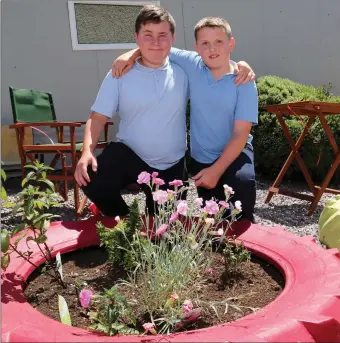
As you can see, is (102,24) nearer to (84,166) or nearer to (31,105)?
(31,105)

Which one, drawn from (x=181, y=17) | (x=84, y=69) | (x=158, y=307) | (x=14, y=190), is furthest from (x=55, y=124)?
(x=158, y=307)

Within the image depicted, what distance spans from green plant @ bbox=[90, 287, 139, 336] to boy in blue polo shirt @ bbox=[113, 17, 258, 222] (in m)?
1.07

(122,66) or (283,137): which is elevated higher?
(122,66)

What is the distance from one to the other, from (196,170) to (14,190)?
3029 mm

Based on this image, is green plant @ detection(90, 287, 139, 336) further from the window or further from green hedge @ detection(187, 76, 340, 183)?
the window

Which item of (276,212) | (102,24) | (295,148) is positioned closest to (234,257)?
(276,212)

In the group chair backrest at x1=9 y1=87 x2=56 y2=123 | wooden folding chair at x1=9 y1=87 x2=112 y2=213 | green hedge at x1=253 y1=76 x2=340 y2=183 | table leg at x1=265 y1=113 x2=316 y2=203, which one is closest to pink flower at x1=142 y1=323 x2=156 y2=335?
wooden folding chair at x1=9 y1=87 x2=112 y2=213

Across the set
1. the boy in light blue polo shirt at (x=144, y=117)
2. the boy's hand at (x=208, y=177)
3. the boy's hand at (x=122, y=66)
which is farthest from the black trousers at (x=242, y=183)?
the boy's hand at (x=122, y=66)

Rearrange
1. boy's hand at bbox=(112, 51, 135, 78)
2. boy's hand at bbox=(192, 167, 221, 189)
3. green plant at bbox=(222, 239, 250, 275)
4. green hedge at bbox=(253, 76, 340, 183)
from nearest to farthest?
1. green plant at bbox=(222, 239, 250, 275)
2. boy's hand at bbox=(192, 167, 221, 189)
3. boy's hand at bbox=(112, 51, 135, 78)
4. green hedge at bbox=(253, 76, 340, 183)

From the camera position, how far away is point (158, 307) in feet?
5.17

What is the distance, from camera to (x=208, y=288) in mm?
1780

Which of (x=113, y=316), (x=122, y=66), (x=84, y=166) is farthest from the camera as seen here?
(x=122, y=66)

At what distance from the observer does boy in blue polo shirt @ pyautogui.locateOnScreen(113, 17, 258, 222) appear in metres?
2.55

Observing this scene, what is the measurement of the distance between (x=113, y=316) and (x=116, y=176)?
4.36 ft
